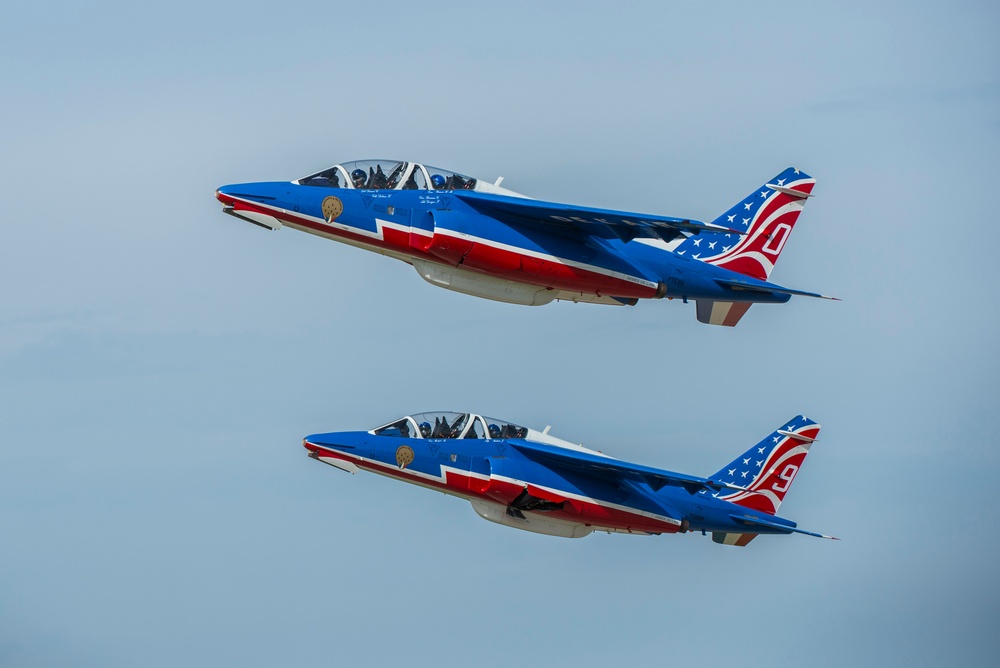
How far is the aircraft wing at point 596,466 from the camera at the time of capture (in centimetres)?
4050

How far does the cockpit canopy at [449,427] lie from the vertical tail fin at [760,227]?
6.63 metres

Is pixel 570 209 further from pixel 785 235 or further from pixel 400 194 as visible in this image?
pixel 785 235

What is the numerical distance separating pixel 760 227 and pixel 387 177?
35.6 ft

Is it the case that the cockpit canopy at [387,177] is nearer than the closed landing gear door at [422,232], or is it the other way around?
the closed landing gear door at [422,232]

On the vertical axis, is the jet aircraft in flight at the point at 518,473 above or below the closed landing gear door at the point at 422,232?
below

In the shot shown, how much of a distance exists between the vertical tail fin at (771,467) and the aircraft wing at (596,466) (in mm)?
3100

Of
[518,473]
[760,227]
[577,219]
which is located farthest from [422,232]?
[760,227]

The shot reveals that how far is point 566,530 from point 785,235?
32.5 ft

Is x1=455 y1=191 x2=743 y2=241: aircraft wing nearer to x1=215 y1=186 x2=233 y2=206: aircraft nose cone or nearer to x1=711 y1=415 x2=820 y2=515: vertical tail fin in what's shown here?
x1=215 y1=186 x2=233 y2=206: aircraft nose cone

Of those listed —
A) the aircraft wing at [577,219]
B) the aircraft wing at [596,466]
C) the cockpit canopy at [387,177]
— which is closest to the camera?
the aircraft wing at [577,219]

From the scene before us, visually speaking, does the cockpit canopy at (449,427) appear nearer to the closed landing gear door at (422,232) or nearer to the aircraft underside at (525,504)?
the aircraft underside at (525,504)

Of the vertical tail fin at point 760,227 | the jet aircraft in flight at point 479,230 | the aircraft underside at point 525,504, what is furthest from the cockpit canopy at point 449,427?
the vertical tail fin at point 760,227

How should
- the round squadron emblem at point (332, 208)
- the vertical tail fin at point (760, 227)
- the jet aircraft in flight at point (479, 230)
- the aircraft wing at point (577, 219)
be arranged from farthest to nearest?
the vertical tail fin at point (760, 227), the round squadron emblem at point (332, 208), the jet aircraft in flight at point (479, 230), the aircraft wing at point (577, 219)

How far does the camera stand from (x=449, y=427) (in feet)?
140
